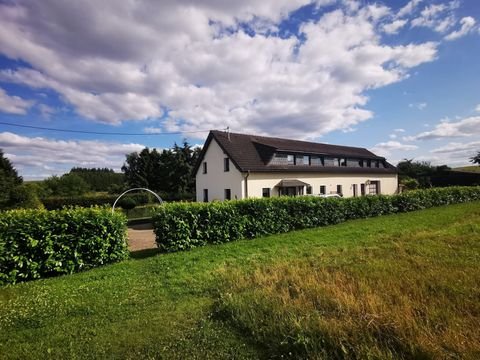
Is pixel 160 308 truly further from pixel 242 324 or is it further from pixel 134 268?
pixel 134 268

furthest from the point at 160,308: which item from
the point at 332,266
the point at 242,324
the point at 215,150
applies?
the point at 215,150

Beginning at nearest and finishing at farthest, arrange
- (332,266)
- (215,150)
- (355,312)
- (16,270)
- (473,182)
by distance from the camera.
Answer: (355,312) < (332,266) < (16,270) < (215,150) < (473,182)

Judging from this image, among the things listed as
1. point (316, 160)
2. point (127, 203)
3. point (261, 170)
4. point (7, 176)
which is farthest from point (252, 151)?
point (7, 176)

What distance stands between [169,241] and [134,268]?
6.52 feet

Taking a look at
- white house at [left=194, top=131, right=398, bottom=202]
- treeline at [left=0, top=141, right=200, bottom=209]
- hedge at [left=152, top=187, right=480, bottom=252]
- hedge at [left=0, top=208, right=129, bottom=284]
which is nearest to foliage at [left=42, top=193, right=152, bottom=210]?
treeline at [left=0, top=141, right=200, bottom=209]

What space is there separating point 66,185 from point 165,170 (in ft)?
74.8

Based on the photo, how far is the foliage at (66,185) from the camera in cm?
5096

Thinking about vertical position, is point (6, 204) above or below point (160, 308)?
above

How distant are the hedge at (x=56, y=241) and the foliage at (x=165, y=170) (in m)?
32.0

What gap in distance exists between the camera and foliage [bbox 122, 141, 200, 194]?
42531 millimetres

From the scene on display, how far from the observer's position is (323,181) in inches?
1067

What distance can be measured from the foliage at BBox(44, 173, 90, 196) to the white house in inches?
1440

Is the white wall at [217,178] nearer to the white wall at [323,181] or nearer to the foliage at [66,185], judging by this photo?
the white wall at [323,181]

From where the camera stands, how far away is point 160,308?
5.01 meters
